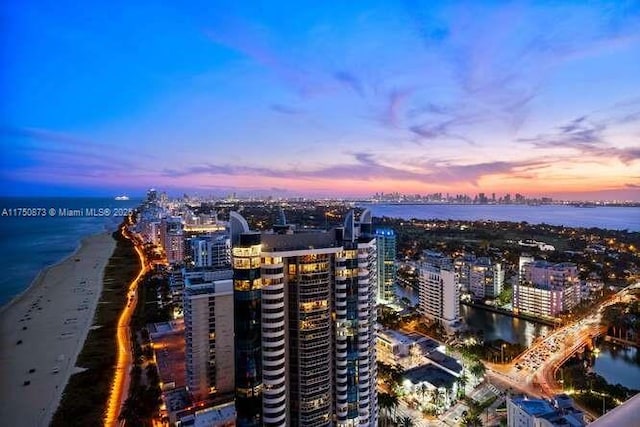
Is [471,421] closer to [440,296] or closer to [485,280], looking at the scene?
[440,296]

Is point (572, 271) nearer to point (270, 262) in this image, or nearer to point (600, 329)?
point (600, 329)

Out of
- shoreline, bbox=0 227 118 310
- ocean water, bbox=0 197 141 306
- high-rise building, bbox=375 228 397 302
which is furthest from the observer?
high-rise building, bbox=375 228 397 302

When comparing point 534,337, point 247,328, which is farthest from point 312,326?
point 534,337

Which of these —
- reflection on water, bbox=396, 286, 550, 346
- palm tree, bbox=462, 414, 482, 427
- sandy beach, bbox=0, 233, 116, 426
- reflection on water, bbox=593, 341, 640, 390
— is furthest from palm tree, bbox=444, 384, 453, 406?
sandy beach, bbox=0, 233, 116, 426

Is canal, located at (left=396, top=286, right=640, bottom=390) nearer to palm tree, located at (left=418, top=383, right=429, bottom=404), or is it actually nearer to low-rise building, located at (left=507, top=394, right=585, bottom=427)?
low-rise building, located at (left=507, top=394, right=585, bottom=427)

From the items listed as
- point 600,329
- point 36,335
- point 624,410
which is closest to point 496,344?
point 600,329
